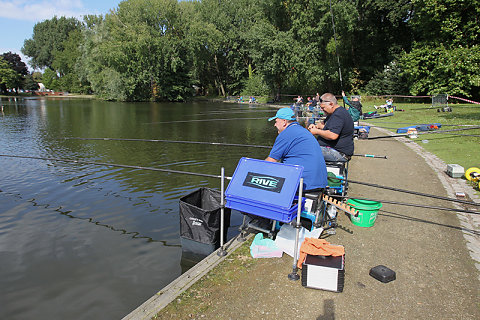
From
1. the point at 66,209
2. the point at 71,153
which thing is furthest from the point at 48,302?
the point at 71,153

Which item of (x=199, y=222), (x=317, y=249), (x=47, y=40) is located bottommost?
(x=199, y=222)

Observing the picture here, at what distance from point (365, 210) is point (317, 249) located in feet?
5.80

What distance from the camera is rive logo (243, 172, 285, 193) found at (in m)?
4.07

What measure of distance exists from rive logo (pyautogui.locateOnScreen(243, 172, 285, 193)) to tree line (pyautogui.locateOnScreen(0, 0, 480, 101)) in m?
20.7

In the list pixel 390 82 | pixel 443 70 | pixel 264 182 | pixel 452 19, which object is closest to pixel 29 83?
pixel 390 82

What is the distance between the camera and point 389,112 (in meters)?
25.0

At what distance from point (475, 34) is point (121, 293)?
3204 centimetres

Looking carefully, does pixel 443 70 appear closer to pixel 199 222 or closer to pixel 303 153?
pixel 303 153

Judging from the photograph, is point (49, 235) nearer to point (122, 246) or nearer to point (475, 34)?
point (122, 246)

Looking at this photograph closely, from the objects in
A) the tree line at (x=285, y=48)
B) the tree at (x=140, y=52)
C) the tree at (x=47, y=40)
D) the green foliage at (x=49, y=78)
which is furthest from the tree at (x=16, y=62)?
the tree at (x=140, y=52)

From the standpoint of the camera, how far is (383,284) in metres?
3.91

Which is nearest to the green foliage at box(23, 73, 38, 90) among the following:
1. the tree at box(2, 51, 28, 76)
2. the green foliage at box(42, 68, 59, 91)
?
the tree at box(2, 51, 28, 76)

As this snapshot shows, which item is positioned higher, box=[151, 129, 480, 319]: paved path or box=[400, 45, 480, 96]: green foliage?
box=[400, 45, 480, 96]: green foliage

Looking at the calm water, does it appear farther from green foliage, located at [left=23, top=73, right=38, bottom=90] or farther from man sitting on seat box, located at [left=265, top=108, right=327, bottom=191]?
green foliage, located at [left=23, top=73, right=38, bottom=90]
